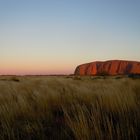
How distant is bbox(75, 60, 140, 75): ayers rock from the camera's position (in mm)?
127562

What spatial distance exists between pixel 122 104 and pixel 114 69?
135877 millimetres

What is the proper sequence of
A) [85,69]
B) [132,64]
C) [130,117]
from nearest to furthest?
[130,117]
[132,64]
[85,69]

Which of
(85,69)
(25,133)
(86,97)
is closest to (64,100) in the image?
(86,97)

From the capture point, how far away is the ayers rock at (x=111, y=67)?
419ft

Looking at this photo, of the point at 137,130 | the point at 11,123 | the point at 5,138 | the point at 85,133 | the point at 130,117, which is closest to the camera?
the point at 85,133

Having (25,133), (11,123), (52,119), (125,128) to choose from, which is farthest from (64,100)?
(125,128)

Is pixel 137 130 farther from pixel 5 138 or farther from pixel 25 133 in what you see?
pixel 5 138

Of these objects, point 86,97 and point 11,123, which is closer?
point 11,123

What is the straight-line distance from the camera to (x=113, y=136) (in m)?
1.98

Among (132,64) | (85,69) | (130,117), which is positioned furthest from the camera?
(85,69)

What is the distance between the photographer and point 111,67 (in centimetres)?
13762

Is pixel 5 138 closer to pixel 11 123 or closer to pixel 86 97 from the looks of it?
pixel 11 123

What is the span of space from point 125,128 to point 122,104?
0.85 meters

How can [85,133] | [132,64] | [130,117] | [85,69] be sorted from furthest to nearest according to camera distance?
[85,69] < [132,64] < [130,117] < [85,133]
